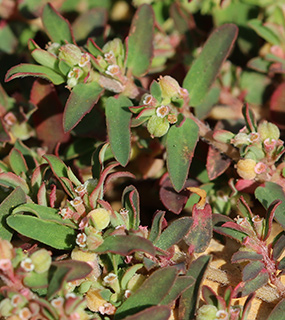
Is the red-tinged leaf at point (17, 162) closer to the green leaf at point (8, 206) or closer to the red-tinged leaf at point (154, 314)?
the green leaf at point (8, 206)

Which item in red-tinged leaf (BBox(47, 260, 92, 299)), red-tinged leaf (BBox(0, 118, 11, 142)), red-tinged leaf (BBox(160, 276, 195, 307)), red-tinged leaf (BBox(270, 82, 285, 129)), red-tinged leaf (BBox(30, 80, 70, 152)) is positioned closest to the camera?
red-tinged leaf (BBox(47, 260, 92, 299))

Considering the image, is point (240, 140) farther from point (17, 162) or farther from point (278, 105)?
point (17, 162)

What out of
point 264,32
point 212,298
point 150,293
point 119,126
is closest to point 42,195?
point 119,126

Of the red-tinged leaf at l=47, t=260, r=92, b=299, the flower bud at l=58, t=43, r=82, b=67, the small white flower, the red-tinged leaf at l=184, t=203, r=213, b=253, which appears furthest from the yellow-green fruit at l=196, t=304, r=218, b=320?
the flower bud at l=58, t=43, r=82, b=67

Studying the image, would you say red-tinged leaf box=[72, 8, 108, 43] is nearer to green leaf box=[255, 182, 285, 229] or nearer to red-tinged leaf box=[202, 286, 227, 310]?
green leaf box=[255, 182, 285, 229]

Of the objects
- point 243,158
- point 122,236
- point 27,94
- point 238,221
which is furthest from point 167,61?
point 122,236

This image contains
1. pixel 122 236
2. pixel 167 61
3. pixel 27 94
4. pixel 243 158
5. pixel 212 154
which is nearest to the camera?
pixel 122 236

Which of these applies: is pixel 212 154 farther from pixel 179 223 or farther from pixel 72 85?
pixel 72 85
